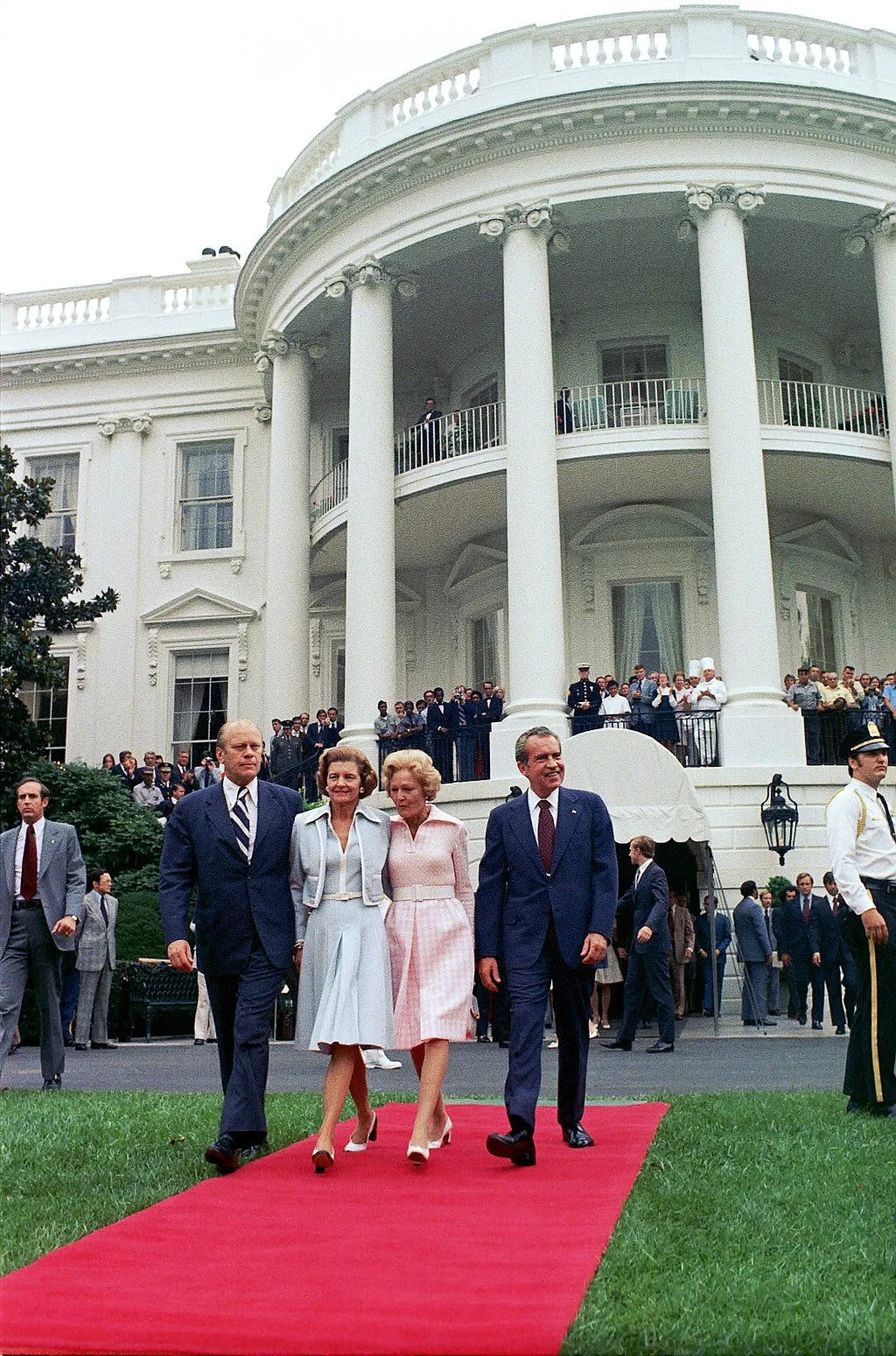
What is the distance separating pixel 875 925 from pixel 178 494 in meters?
24.8

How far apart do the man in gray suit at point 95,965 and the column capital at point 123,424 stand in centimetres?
1698

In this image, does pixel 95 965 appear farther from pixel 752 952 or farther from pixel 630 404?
pixel 630 404

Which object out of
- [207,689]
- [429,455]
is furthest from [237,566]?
[429,455]

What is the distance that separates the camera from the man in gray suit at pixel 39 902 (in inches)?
349

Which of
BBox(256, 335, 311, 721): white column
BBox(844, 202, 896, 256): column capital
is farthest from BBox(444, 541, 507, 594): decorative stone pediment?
BBox(844, 202, 896, 256): column capital

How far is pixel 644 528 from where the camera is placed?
82.9ft

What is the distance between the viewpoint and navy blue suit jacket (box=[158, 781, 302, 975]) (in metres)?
5.98

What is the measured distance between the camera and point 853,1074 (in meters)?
6.95

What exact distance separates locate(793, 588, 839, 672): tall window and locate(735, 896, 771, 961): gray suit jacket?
11.0 m

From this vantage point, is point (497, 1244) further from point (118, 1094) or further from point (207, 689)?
point (207, 689)

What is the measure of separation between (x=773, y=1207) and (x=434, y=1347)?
183cm

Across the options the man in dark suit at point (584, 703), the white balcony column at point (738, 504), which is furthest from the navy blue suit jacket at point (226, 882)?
the white balcony column at point (738, 504)

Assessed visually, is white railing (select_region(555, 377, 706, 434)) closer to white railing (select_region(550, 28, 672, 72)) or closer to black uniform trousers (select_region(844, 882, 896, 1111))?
white railing (select_region(550, 28, 672, 72))

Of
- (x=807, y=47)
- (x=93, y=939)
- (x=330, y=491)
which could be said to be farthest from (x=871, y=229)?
(x=93, y=939)
